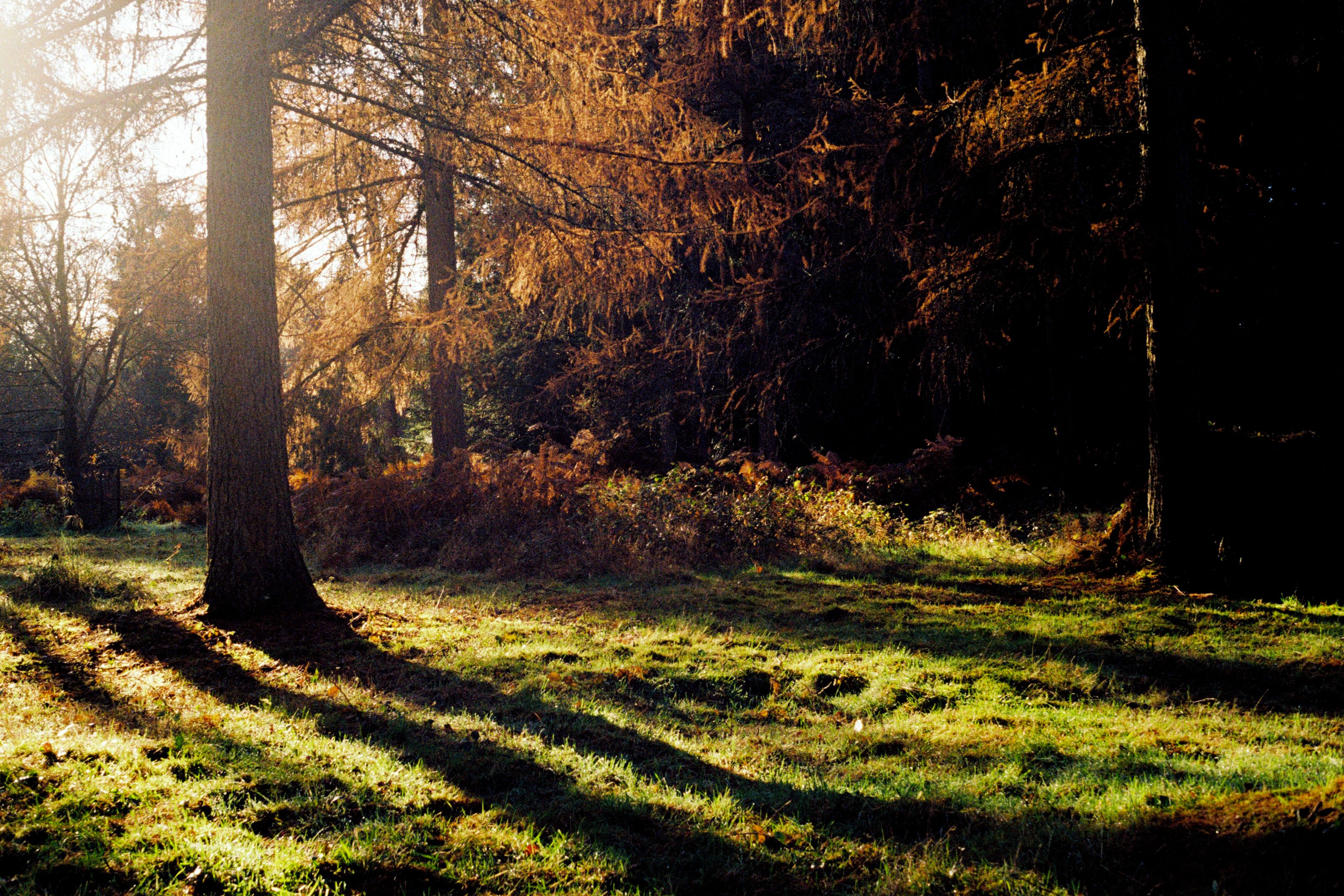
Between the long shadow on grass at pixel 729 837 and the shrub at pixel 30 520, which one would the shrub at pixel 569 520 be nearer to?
the long shadow on grass at pixel 729 837

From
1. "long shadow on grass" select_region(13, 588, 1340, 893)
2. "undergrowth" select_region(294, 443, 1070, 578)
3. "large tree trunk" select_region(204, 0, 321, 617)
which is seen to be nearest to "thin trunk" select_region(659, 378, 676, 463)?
"undergrowth" select_region(294, 443, 1070, 578)

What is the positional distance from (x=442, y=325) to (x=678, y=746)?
28.3 ft

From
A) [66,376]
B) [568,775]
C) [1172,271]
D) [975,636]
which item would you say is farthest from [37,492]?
[1172,271]

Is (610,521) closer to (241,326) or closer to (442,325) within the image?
(442,325)

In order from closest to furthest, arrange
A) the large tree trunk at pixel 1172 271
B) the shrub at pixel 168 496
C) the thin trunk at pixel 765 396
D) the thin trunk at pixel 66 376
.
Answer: the large tree trunk at pixel 1172 271 < the thin trunk at pixel 765 396 < the thin trunk at pixel 66 376 < the shrub at pixel 168 496

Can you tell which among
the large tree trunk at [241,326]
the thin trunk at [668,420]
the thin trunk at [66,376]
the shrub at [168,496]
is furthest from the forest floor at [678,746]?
the thin trunk at [668,420]

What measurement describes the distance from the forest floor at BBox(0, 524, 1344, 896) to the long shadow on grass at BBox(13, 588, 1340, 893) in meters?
0.02

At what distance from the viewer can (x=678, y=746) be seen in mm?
4477

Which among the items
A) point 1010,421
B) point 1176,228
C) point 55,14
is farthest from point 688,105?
point 1010,421

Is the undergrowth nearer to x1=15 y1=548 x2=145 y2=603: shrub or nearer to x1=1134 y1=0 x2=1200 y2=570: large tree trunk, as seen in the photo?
x1=1134 y1=0 x2=1200 y2=570: large tree trunk

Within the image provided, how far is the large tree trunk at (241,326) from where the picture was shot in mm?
6855

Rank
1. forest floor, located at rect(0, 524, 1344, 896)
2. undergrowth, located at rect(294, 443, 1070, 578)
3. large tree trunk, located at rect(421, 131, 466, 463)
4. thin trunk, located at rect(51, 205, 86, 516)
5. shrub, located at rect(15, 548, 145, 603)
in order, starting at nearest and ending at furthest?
1. forest floor, located at rect(0, 524, 1344, 896)
2. shrub, located at rect(15, 548, 145, 603)
3. undergrowth, located at rect(294, 443, 1070, 578)
4. large tree trunk, located at rect(421, 131, 466, 463)
5. thin trunk, located at rect(51, 205, 86, 516)

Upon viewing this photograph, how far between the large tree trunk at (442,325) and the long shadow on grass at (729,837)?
761 centimetres

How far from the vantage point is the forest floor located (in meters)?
2.93
